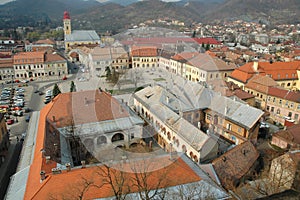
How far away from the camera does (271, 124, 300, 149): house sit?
16509mm

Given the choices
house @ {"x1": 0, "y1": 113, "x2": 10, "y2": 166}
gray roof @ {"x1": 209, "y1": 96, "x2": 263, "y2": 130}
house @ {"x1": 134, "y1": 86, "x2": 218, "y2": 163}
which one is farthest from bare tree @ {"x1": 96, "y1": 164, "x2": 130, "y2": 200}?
gray roof @ {"x1": 209, "y1": 96, "x2": 263, "y2": 130}

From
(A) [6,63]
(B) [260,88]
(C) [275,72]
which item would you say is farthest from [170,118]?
(A) [6,63]

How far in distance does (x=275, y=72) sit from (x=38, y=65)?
3574cm

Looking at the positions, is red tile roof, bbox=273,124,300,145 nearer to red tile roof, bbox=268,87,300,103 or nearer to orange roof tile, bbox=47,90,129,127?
red tile roof, bbox=268,87,300,103

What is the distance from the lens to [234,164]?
513 inches

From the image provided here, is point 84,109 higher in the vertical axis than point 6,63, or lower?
lower

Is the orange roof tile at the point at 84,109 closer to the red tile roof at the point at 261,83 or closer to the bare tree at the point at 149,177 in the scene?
the bare tree at the point at 149,177

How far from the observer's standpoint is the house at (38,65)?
1559 inches

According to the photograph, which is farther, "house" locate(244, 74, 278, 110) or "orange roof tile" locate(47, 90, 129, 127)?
"house" locate(244, 74, 278, 110)

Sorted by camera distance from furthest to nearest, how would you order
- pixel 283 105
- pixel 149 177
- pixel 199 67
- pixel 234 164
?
pixel 199 67 → pixel 283 105 → pixel 234 164 → pixel 149 177

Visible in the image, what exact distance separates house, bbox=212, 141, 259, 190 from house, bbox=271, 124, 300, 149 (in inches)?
158

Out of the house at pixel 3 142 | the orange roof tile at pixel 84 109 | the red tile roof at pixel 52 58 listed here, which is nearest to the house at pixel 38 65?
the red tile roof at pixel 52 58

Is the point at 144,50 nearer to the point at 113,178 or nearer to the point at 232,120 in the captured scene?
the point at 232,120

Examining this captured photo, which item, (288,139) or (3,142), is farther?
(288,139)
